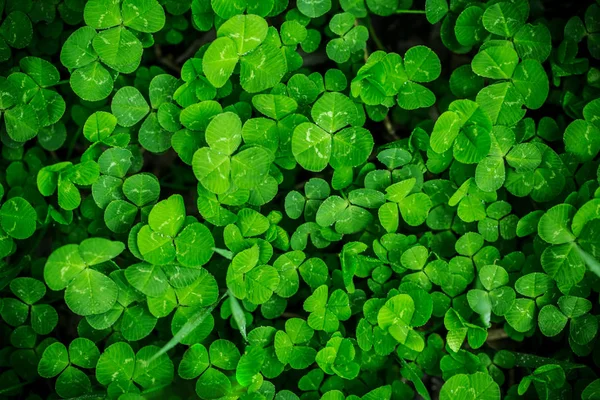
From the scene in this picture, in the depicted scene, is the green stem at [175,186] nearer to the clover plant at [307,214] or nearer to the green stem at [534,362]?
the clover plant at [307,214]

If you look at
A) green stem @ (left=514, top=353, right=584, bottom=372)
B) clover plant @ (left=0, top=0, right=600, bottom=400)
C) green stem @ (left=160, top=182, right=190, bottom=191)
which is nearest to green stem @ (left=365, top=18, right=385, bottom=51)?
clover plant @ (left=0, top=0, right=600, bottom=400)

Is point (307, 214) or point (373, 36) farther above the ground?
point (373, 36)

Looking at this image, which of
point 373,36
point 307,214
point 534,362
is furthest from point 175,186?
point 534,362

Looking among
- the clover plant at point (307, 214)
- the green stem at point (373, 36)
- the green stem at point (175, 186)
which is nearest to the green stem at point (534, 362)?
the clover plant at point (307, 214)

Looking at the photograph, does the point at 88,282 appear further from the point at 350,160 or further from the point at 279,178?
the point at 350,160

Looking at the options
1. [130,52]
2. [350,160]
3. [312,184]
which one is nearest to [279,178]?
[312,184]

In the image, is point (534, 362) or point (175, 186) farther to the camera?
point (175, 186)

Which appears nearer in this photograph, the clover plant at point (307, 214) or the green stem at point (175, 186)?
the clover plant at point (307, 214)

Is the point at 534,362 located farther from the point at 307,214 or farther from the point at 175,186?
the point at 175,186

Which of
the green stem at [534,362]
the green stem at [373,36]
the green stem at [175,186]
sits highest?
the green stem at [373,36]

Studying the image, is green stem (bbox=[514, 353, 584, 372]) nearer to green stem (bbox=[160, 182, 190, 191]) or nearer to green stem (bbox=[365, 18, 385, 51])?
green stem (bbox=[365, 18, 385, 51])

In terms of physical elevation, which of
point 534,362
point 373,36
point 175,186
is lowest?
point 534,362
